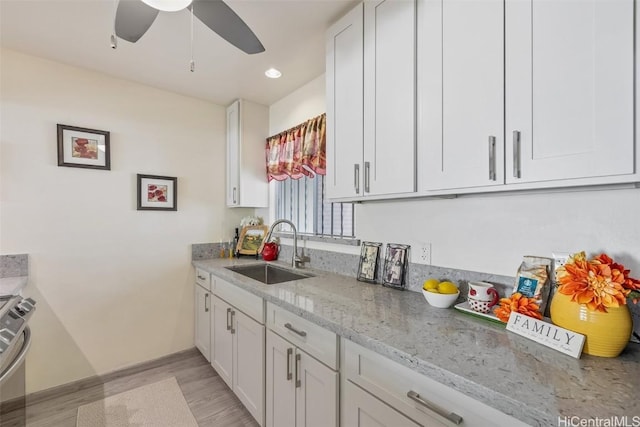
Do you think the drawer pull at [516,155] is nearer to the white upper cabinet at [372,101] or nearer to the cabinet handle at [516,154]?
the cabinet handle at [516,154]

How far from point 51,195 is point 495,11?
2850mm

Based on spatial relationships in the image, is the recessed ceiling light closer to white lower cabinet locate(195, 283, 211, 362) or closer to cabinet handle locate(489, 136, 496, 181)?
cabinet handle locate(489, 136, 496, 181)

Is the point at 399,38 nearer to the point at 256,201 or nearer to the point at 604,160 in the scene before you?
the point at 604,160

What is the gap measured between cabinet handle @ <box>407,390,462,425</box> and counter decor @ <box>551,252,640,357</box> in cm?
46

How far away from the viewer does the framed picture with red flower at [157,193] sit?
2.45 meters

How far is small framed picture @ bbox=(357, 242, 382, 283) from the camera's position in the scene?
1765 millimetres

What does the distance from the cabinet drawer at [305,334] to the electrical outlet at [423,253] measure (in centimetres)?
67

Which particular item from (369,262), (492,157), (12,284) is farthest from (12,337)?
(492,157)

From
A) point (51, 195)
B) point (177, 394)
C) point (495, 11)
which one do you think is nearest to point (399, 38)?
point (495, 11)

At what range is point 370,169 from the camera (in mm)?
1489

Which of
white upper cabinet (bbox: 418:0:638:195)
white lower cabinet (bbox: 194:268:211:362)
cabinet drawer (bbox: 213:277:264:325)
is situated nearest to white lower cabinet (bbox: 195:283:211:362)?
white lower cabinet (bbox: 194:268:211:362)

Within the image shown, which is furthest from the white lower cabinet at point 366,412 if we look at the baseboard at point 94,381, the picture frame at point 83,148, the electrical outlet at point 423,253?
the picture frame at point 83,148

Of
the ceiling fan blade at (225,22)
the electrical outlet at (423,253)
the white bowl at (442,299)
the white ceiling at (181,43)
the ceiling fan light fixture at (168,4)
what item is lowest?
the white bowl at (442,299)

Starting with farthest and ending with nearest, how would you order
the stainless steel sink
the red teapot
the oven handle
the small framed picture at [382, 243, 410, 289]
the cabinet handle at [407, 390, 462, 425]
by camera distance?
1. the red teapot
2. the stainless steel sink
3. the small framed picture at [382, 243, 410, 289]
4. the oven handle
5. the cabinet handle at [407, 390, 462, 425]
